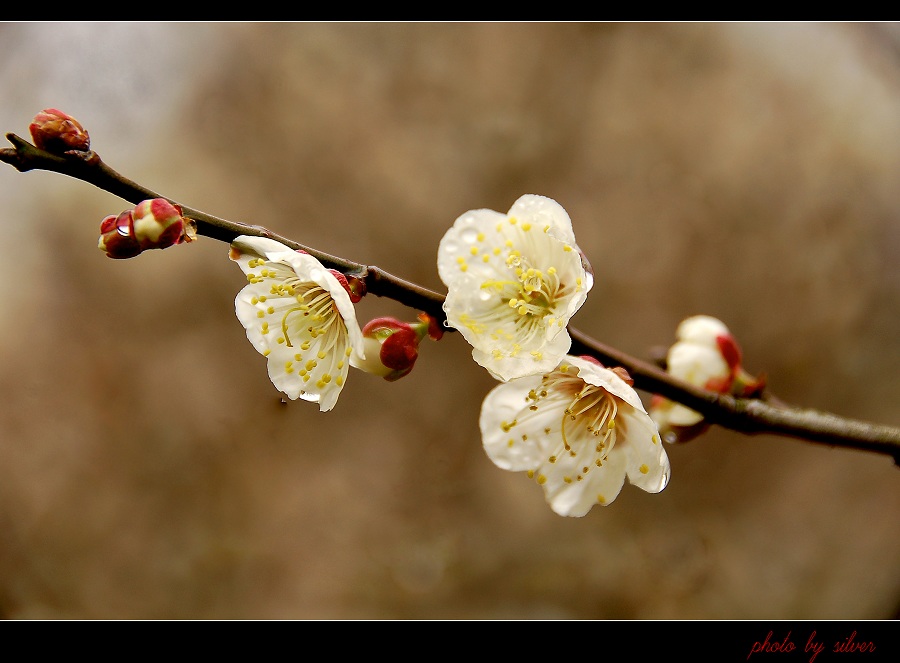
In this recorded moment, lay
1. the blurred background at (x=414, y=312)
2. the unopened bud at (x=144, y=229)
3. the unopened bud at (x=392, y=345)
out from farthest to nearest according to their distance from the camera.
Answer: the blurred background at (x=414, y=312)
the unopened bud at (x=392, y=345)
the unopened bud at (x=144, y=229)

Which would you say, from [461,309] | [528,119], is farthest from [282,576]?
[528,119]

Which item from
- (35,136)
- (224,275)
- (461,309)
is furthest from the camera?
(224,275)

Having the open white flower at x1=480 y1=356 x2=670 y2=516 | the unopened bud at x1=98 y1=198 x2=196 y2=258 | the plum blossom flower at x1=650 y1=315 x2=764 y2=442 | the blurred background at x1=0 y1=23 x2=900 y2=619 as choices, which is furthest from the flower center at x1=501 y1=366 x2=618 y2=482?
the blurred background at x1=0 y1=23 x2=900 y2=619

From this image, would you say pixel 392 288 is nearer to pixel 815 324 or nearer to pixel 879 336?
pixel 815 324

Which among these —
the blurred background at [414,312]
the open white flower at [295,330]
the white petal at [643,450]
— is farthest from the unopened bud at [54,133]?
the blurred background at [414,312]

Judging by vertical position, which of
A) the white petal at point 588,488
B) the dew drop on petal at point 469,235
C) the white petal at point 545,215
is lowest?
the white petal at point 588,488

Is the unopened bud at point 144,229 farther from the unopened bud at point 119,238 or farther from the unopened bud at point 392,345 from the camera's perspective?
the unopened bud at point 392,345

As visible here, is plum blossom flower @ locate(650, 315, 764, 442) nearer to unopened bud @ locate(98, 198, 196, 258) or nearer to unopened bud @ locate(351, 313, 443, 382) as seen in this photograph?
unopened bud @ locate(351, 313, 443, 382)
